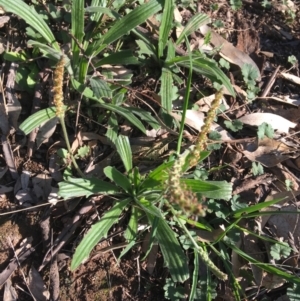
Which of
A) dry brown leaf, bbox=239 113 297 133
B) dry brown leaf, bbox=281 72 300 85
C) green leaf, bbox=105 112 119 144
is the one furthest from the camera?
dry brown leaf, bbox=281 72 300 85

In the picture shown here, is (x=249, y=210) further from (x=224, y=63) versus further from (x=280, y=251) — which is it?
(x=224, y=63)

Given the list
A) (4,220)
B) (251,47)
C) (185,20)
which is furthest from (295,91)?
(4,220)

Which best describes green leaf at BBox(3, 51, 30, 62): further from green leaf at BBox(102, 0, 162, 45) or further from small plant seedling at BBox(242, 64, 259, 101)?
small plant seedling at BBox(242, 64, 259, 101)

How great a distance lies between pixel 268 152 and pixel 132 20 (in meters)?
1.08

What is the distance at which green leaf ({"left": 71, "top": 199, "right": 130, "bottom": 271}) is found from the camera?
2.19 m

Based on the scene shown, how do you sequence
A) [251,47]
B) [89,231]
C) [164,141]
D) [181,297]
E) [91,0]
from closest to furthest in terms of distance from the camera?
[89,231] < [181,297] < [164,141] < [91,0] < [251,47]

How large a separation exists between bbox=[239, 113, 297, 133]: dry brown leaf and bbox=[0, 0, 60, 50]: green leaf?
1190 millimetres

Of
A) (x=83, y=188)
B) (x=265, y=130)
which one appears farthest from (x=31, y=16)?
(x=265, y=130)

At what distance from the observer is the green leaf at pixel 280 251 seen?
2445 millimetres

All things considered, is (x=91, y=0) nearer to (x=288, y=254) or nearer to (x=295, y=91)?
(x=295, y=91)

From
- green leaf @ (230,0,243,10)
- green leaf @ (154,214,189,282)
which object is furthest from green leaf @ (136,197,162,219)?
green leaf @ (230,0,243,10)

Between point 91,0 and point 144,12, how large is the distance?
50 cm

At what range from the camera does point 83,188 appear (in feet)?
7.56

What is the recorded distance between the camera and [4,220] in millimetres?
2467
